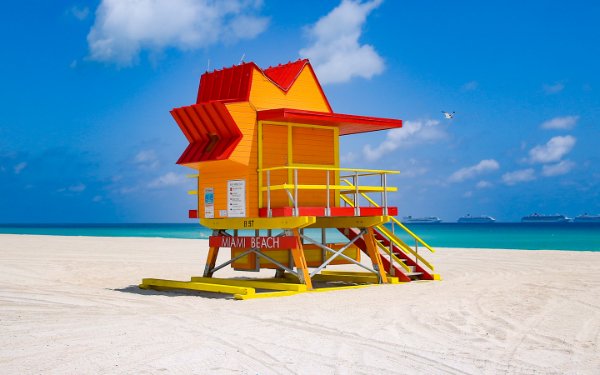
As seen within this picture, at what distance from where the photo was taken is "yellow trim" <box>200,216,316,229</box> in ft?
53.3

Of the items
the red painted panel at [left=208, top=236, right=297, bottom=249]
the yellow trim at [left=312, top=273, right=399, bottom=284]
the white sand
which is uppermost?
the red painted panel at [left=208, top=236, right=297, bottom=249]

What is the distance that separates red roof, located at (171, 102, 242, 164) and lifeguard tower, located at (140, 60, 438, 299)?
3 centimetres

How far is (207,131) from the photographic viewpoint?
1747 centimetres

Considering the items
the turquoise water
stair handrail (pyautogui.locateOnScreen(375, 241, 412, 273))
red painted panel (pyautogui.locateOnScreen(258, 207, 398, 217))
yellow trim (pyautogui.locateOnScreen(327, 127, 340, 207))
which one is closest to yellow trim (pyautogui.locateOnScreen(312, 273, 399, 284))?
stair handrail (pyautogui.locateOnScreen(375, 241, 412, 273))

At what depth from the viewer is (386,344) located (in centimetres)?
989

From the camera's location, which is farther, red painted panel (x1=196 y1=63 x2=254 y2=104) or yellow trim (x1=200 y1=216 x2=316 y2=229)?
red painted panel (x1=196 y1=63 x2=254 y2=104)

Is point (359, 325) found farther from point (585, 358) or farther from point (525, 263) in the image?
point (525, 263)

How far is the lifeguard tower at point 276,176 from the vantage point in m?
16.6

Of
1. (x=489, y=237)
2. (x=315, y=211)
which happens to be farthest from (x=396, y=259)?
(x=489, y=237)

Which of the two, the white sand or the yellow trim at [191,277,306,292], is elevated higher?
the yellow trim at [191,277,306,292]

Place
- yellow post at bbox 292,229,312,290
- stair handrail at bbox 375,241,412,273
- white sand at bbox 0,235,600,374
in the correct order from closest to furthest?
white sand at bbox 0,235,600,374 → yellow post at bbox 292,229,312,290 → stair handrail at bbox 375,241,412,273

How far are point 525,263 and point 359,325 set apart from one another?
16293 mm

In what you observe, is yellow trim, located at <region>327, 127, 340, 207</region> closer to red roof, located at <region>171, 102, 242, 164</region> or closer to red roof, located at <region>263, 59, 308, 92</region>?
red roof, located at <region>263, 59, 308, 92</region>

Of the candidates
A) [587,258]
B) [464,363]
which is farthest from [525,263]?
[464,363]
